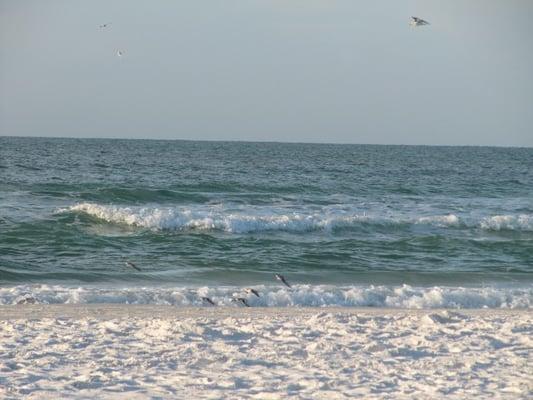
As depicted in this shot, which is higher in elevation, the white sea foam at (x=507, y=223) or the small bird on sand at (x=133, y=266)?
the white sea foam at (x=507, y=223)

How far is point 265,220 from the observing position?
2044 cm

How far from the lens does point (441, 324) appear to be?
8359 mm

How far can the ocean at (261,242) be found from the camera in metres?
11.7

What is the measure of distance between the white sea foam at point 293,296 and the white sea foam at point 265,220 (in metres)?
8.06

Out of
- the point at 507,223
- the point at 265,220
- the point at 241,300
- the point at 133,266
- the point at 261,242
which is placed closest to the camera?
the point at 241,300

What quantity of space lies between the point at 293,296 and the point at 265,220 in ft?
29.8

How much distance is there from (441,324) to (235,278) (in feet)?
18.4

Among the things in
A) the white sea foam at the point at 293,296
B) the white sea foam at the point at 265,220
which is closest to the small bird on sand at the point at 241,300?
the white sea foam at the point at 293,296

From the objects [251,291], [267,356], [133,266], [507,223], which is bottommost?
[133,266]

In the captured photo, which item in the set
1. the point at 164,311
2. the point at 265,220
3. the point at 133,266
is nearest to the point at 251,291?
the point at 164,311

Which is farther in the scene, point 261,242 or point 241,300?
point 261,242

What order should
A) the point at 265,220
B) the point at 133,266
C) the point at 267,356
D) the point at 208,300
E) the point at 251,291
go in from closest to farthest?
the point at 267,356
the point at 208,300
the point at 251,291
the point at 133,266
the point at 265,220

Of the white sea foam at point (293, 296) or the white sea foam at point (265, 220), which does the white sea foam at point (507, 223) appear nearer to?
the white sea foam at point (265, 220)

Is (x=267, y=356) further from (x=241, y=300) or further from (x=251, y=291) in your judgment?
(x=251, y=291)
